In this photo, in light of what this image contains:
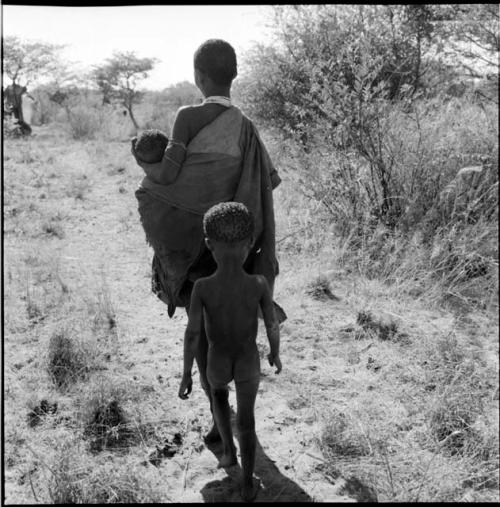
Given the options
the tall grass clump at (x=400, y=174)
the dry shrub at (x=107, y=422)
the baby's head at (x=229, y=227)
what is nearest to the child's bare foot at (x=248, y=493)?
the dry shrub at (x=107, y=422)

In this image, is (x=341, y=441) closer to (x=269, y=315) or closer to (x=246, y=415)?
(x=246, y=415)

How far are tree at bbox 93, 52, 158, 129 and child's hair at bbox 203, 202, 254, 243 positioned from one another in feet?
71.6

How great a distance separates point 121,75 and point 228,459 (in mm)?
23555

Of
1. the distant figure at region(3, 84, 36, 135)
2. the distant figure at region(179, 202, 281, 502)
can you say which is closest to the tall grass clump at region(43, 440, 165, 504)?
the distant figure at region(179, 202, 281, 502)

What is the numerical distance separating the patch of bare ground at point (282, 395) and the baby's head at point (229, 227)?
86 cm

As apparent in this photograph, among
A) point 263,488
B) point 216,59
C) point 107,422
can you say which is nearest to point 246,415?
point 263,488

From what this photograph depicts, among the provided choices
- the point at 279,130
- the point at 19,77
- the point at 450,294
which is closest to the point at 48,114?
the point at 19,77

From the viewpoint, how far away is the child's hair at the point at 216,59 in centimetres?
209

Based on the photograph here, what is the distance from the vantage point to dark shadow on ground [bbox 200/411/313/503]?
2.18 meters

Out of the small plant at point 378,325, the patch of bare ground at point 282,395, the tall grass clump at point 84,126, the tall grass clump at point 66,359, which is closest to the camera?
the patch of bare ground at point 282,395

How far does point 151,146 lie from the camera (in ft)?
7.13

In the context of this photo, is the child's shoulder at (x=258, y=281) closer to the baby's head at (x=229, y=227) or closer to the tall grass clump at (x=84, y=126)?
the baby's head at (x=229, y=227)

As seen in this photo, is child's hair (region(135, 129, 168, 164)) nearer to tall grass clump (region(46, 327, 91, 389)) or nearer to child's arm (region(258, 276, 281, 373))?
child's arm (region(258, 276, 281, 373))

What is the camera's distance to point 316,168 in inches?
217
